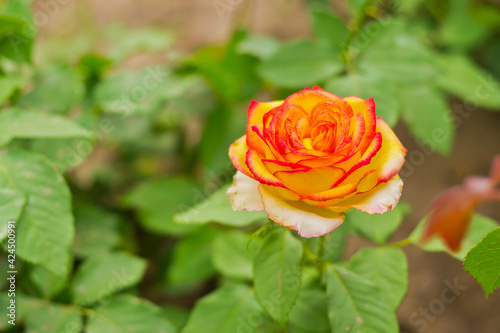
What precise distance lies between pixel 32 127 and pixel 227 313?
23.5 inches

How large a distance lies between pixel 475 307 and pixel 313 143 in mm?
1251

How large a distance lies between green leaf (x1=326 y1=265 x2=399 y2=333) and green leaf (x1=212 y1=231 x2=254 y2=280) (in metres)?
0.30

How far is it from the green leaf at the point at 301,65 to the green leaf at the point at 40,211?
2.04 ft

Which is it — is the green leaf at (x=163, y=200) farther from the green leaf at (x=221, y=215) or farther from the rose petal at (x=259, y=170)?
the rose petal at (x=259, y=170)

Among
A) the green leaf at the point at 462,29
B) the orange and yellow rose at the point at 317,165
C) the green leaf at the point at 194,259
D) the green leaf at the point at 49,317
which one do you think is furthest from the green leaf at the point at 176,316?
the green leaf at the point at 462,29

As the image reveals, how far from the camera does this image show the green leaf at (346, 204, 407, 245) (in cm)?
97

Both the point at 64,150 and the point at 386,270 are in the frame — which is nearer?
the point at 386,270

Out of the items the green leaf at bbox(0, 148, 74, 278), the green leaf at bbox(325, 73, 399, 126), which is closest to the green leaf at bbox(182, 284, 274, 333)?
the green leaf at bbox(0, 148, 74, 278)

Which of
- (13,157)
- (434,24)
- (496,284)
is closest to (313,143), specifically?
(496,284)

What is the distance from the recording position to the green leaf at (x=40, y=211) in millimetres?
858

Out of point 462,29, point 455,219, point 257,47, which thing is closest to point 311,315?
point 455,219

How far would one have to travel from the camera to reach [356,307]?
77cm

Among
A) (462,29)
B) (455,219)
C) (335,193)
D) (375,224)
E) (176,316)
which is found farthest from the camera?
(462,29)

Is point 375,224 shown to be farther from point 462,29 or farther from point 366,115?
point 462,29
